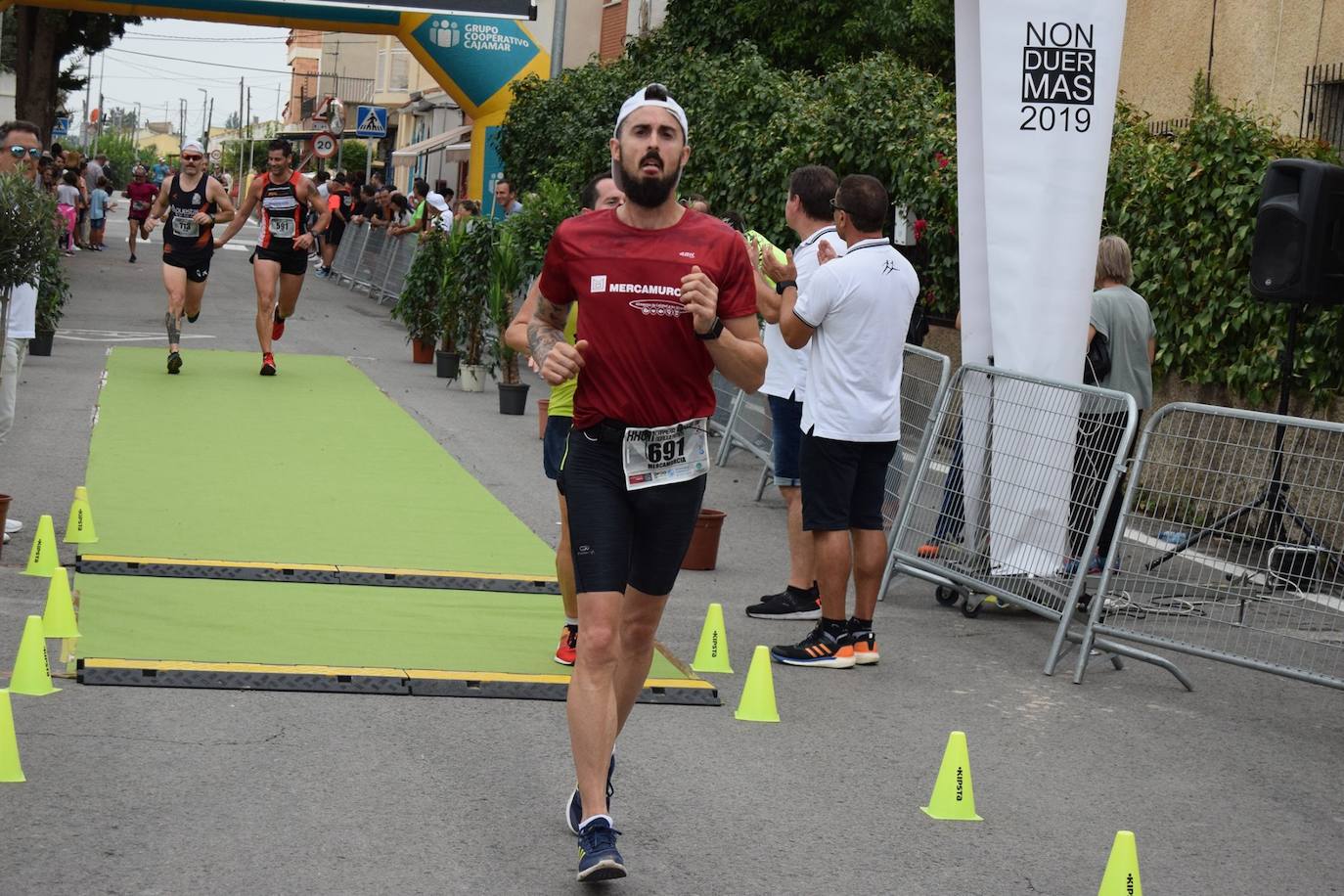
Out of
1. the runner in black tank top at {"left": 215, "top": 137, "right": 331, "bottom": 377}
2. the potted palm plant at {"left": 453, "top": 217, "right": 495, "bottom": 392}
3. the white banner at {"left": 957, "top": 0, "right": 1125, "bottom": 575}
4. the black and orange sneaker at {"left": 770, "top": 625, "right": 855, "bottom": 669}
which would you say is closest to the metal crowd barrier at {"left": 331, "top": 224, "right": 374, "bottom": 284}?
the potted palm plant at {"left": 453, "top": 217, "right": 495, "bottom": 392}

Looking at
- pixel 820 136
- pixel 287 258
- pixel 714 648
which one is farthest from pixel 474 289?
Answer: pixel 714 648

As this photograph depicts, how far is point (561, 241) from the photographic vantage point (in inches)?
202

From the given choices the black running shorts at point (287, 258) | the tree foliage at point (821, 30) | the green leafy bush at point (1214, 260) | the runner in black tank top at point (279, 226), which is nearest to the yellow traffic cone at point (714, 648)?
the green leafy bush at point (1214, 260)

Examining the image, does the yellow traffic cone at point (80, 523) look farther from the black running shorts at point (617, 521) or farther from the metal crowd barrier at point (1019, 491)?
the black running shorts at point (617, 521)

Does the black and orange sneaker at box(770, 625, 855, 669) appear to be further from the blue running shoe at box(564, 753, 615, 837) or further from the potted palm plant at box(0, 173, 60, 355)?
the potted palm plant at box(0, 173, 60, 355)

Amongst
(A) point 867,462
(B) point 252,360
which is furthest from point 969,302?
(B) point 252,360

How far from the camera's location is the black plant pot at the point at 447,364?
61.6ft

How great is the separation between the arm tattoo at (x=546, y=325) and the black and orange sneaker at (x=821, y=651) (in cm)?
290

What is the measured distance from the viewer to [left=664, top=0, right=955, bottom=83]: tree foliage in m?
28.1

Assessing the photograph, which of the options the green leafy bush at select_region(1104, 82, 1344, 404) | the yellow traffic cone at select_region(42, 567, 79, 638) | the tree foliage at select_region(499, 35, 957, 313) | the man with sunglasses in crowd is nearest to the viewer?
the yellow traffic cone at select_region(42, 567, 79, 638)

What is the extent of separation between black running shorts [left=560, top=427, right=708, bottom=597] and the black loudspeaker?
6584 millimetres

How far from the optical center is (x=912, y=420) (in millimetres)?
10055

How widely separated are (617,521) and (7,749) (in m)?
2.03

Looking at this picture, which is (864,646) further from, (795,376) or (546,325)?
(546,325)
